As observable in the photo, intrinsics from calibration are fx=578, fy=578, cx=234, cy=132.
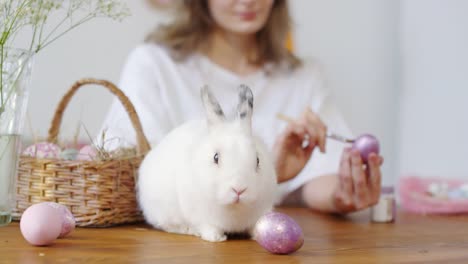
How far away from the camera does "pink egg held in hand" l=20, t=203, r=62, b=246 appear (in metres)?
0.80

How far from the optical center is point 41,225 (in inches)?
31.4

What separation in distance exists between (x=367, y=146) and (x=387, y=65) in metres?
1.24

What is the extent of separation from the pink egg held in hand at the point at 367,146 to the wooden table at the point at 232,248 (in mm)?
178

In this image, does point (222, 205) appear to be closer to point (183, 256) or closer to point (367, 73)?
point (183, 256)

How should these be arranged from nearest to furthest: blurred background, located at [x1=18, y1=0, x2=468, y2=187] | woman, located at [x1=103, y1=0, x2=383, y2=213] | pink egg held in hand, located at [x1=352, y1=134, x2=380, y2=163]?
pink egg held in hand, located at [x1=352, y1=134, x2=380, y2=163] → woman, located at [x1=103, y1=0, x2=383, y2=213] → blurred background, located at [x1=18, y1=0, x2=468, y2=187]

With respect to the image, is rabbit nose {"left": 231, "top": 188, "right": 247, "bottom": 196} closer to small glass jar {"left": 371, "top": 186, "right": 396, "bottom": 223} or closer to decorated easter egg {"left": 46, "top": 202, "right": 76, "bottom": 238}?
decorated easter egg {"left": 46, "top": 202, "right": 76, "bottom": 238}

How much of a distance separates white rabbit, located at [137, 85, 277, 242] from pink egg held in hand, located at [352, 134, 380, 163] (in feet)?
1.29

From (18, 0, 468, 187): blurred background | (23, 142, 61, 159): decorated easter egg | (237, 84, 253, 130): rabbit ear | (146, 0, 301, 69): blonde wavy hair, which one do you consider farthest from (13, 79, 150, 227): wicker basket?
(18, 0, 468, 187): blurred background

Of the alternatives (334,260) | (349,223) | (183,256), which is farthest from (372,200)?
(183,256)

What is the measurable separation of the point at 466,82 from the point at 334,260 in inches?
59.4

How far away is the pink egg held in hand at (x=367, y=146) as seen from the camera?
47.8 inches

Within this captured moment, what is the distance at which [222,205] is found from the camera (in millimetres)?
825

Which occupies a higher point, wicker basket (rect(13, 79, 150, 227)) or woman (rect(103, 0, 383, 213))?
woman (rect(103, 0, 383, 213))

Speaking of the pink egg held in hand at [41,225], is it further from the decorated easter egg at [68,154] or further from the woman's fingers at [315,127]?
the woman's fingers at [315,127]
